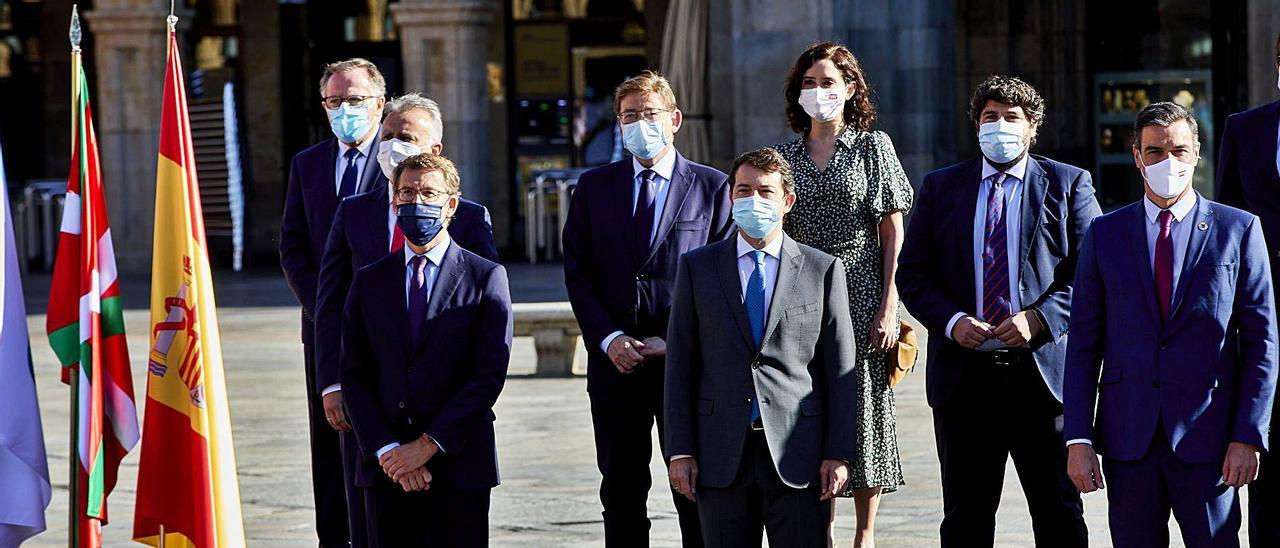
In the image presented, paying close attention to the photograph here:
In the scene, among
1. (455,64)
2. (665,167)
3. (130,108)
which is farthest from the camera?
(130,108)

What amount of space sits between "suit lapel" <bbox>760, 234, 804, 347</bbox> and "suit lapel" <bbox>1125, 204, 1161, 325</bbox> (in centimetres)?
92

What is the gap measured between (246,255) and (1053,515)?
19.3 meters

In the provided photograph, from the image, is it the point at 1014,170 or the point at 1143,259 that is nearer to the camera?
the point at 1143,259

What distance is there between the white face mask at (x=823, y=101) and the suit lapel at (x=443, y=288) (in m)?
1.38

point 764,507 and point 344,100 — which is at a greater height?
point 344,100

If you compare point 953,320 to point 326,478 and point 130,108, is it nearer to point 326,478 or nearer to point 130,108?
point 326,478

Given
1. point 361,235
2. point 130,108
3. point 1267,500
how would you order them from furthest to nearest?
point 130,108
point 361,235
point 1267,500

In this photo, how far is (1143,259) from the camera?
18.7 feet

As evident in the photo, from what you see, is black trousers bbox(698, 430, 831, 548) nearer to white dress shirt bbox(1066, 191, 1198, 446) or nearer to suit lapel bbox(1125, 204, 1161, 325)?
white dress shirt bbox(1066, 191, 1198, 446)

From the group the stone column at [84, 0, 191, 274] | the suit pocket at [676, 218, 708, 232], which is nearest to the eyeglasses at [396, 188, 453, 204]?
the suit pocket at [676, 218, 708, 232]

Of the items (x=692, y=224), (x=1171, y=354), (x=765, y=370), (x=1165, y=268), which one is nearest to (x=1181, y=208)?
(x=1165, y=268)

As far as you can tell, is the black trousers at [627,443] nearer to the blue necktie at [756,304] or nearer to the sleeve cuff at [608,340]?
the sleeve cuff at [608,340]

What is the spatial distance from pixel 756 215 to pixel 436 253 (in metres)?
0.98

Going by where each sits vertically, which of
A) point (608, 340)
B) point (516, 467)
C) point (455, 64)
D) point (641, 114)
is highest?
point (455, 64)
